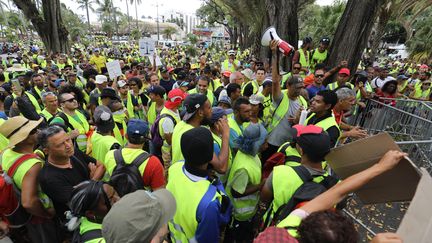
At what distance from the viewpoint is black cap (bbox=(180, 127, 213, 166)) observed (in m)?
2.01

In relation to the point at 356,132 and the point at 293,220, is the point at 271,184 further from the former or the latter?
the point at 356,132

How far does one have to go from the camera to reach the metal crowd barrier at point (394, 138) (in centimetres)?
370

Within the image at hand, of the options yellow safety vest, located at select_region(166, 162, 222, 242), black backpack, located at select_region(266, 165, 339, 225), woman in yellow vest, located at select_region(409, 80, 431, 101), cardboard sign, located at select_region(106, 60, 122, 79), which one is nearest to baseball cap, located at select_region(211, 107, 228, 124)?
yellow safety vest, located at select_region(166, 162, 222, 242)

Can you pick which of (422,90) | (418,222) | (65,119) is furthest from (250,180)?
(422,90)

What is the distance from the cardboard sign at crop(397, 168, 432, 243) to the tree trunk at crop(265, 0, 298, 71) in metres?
8.26

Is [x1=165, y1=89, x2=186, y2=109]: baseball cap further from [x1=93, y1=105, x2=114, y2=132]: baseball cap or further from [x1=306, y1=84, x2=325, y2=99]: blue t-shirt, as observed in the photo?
[x1=306, y1=84, x2=325, y2=99]: blue t-shirt

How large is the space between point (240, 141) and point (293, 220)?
4.07ft

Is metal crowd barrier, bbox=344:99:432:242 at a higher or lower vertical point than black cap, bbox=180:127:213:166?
lower

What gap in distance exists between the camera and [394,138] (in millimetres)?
5488

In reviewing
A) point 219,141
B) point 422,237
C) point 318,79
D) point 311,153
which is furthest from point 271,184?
point 318,79

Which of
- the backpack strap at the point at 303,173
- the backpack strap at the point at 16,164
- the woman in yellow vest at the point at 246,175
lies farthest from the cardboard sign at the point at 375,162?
the backpack strap at the point at 16,164

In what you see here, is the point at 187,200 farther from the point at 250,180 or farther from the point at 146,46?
the point at 146,46

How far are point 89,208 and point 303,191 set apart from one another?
1.58 m

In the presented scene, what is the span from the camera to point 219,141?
10.2 ft
